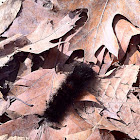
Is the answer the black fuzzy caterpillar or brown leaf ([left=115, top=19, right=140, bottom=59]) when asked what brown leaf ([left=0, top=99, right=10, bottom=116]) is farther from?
brown leaf ([left=115, top=19, right=140, bottom=59])

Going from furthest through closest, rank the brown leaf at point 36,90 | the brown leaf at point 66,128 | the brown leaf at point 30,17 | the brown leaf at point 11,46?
the brown leaf at point 30,17
the brown leaf at point 11,46
the brown leaf at point 36,90
the brown leaf at point 66,128

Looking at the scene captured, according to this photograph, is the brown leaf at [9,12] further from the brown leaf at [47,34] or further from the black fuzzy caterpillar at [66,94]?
the black fuzzy caterpillar at [66,94]

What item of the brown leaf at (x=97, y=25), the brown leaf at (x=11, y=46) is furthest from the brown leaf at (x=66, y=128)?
the brown leaf at (x=11, y=46)

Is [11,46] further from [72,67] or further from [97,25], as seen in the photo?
[97,25]

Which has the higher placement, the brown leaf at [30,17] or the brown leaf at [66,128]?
the brown leaf at [30,17]


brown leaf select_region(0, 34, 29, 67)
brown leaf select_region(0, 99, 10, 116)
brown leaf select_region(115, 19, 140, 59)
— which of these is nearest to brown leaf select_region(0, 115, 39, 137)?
brown leaf select_region(0, 99, 10, 116)

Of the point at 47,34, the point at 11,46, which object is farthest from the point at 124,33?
the point at 11,46

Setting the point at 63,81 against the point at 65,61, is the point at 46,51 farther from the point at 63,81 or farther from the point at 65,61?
the point at 63,81
